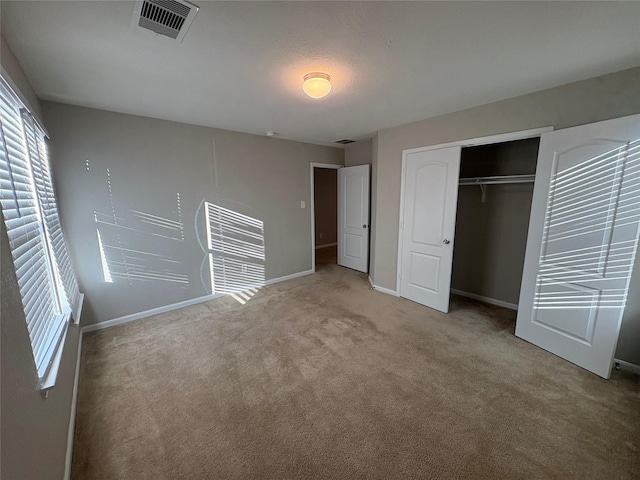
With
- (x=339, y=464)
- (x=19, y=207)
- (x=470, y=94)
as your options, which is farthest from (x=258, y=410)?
(x=470, y=94)

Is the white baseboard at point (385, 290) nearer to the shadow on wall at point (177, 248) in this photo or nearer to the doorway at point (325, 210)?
the shadow on wall at point (177, 248)

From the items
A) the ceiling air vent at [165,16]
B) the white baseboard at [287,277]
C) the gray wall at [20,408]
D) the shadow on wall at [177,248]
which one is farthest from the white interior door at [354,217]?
the gray wall at [20,408]

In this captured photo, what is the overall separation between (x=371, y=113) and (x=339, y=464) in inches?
120

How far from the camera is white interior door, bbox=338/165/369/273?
457cm

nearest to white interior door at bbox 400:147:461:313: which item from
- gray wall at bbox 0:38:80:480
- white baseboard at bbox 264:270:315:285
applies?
white baseboard at bbox 264:270:315:285

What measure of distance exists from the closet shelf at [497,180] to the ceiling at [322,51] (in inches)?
36.8

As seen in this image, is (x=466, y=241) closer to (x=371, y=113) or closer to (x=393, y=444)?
(x=371, y=113)

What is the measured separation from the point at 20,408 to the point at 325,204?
609 centimetres

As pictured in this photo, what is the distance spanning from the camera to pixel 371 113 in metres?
2.87

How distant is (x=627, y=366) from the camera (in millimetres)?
2125

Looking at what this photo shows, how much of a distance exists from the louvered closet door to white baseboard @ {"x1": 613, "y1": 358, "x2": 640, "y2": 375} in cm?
396

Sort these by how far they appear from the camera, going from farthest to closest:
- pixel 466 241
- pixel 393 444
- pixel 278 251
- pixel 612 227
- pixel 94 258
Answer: pixel 278 251 → pixel 466 241 → pixel 94 258 → pixel 612 227 → pixel 393 444

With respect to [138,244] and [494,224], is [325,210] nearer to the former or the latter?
[494,224]

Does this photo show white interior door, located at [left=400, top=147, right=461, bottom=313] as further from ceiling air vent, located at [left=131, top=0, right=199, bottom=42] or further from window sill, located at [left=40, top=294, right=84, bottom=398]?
window sill, located at [left=40, top=294, right=84, bottom=398]
